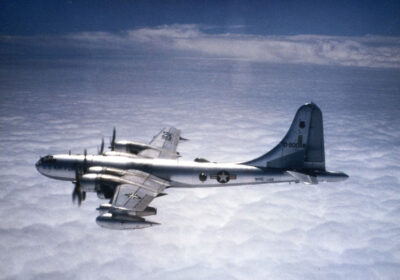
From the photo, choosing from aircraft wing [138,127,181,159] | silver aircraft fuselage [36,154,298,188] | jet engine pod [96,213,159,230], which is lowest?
jet engine pod [96,213,159,230]

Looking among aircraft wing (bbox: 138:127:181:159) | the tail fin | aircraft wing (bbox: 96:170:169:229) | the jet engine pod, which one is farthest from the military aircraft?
aircraft wing (bbox: 138:127:181:159)

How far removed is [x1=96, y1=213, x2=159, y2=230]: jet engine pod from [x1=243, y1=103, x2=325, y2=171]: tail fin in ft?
46.6

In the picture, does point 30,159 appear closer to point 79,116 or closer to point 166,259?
point 166,259

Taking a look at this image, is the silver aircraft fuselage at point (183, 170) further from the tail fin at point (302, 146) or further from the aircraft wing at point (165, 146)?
the aircraft wing at point (165, 146)

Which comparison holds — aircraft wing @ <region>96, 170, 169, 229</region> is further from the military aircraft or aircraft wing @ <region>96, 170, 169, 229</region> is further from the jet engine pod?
the military aircraft

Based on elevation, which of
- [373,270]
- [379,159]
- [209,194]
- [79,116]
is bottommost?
[373,270]

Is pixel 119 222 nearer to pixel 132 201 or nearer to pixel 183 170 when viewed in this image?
pixel 132 201

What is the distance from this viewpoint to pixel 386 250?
82.3 ft

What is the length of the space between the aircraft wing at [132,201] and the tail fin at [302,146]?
37.7ft

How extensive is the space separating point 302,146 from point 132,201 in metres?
18.5

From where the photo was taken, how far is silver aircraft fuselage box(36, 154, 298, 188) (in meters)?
29.8

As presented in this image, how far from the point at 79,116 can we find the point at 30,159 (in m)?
41.2

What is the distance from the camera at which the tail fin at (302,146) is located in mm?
27453

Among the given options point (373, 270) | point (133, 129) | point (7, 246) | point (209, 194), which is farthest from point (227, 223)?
point (133, 129)
